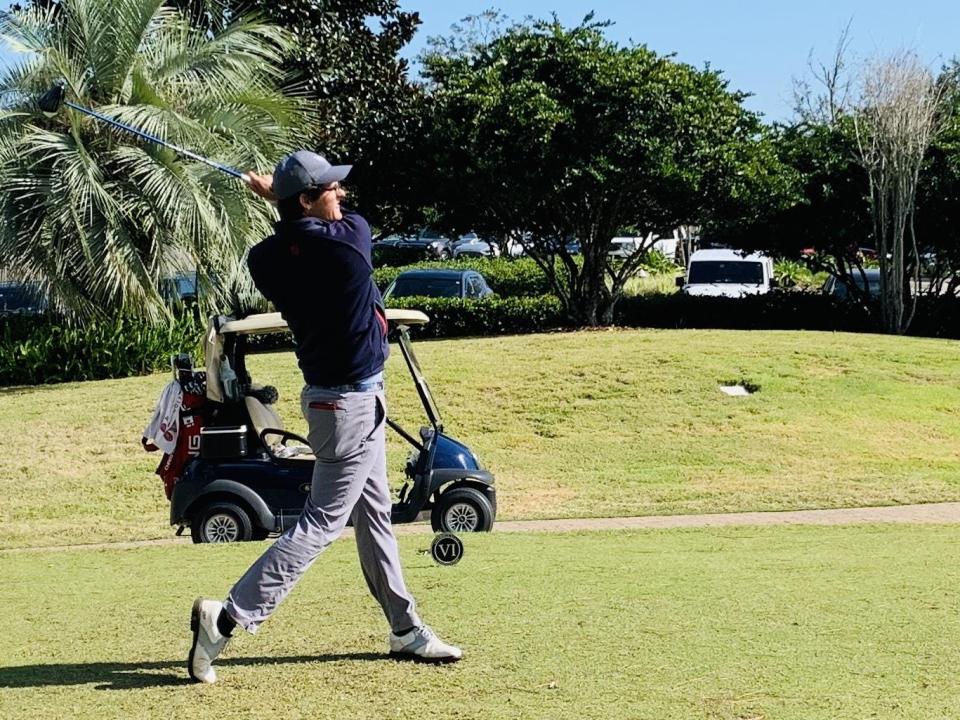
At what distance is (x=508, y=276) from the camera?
93.7ft

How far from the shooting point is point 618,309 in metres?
21.6

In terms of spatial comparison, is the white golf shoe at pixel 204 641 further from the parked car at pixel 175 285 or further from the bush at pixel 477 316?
the bush at pixel 477 316

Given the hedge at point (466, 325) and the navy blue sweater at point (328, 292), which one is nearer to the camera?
the navy blue sweater at point (328, 292)

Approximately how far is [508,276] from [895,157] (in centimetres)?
1007

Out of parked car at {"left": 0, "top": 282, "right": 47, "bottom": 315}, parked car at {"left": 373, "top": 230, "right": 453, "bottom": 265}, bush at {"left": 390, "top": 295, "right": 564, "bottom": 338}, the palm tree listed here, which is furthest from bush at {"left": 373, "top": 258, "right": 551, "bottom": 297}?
parked car at {"left": 373, "top": 230, "right": 453, "bottom": 265}

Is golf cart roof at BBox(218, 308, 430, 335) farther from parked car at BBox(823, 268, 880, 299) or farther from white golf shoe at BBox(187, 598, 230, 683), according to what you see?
parked car at BBox(823, 268, 880, 299)

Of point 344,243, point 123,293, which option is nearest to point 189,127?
point 123,293

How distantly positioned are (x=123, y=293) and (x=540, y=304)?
22.2 feet

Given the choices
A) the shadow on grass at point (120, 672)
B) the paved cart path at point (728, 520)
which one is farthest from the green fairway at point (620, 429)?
the shadow on grass at point (120, 672)

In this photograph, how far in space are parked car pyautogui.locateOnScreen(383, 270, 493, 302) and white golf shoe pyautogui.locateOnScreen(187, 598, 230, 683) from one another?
58.0 ft

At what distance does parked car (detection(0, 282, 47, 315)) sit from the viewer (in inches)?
682

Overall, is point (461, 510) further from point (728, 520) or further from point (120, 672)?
point (120, 672)

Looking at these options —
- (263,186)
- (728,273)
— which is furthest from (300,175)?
(728,273)

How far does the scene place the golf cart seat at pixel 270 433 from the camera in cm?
941
